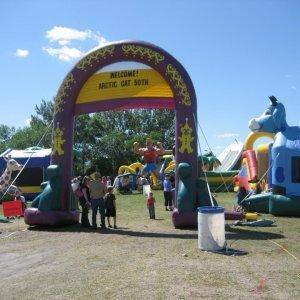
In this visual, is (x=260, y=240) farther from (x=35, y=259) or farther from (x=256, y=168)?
(x=256, y=168)

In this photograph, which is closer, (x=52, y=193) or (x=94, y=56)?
(x=52, y=193)

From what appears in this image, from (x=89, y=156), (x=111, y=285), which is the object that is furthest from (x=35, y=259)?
(x=89, y=156)

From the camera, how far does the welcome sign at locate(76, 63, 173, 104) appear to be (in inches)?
488

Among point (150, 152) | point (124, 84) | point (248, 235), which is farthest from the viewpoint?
point (150, 152)

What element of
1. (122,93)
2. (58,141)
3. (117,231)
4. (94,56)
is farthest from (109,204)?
(94,56)

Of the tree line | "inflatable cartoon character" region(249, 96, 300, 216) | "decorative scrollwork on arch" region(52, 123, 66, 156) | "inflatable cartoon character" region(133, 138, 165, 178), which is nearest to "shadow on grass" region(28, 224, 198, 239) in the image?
"decorative scrollwork on arch" region(52, 123, 66, 156)

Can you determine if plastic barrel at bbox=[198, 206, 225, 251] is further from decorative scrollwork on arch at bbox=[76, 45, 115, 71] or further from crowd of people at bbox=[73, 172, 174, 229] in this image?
decorative scrollwork on arch at bbox=[76, 45, 115, 71]

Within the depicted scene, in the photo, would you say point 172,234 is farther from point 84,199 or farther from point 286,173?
point 286,173

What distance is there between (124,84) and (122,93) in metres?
0.24

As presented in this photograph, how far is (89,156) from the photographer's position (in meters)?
50.8

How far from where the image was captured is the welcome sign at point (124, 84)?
40.7ft

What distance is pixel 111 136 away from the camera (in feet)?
163

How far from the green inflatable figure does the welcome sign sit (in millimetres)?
1976

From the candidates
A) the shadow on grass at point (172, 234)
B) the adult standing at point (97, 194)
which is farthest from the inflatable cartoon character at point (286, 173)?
the adult standing at point (97, 194)
